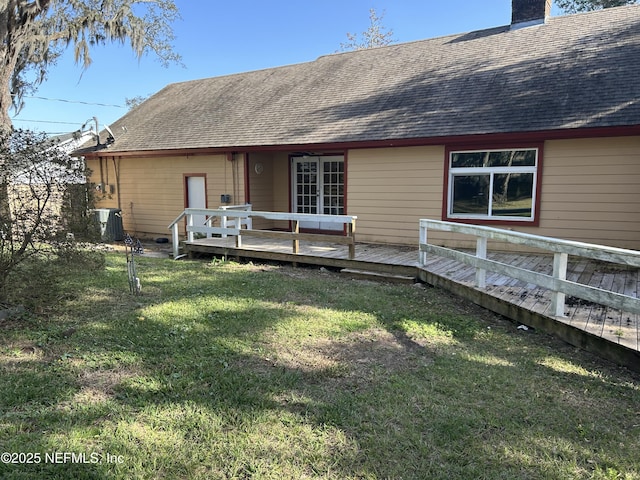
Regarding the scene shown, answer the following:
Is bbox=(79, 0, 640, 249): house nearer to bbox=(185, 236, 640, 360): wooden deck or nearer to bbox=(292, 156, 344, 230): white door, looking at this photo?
bbox=(292, 156, 344, 230): white door

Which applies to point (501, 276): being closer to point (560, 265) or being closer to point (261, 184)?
point (560, 265)

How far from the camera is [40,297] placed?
4.78m

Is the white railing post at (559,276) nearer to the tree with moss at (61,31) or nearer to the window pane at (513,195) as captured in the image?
the window pane at (513,195)

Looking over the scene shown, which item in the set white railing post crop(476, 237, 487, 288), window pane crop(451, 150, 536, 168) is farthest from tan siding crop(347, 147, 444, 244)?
white railing post crop(476, 237, 487, 288)

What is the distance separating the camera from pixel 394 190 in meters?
9.34

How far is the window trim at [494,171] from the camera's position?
7941mm

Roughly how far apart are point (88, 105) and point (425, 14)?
2491cm

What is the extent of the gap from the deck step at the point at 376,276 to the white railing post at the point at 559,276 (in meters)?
2.55

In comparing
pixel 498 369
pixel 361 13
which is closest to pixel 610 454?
pixel 498 369

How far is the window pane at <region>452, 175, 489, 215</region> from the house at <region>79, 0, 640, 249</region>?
27 millimetres

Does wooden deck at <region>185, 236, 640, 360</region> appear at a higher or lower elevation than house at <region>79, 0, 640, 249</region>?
lower

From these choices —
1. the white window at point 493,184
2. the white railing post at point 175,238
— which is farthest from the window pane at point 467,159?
the white railing post at point 175,238

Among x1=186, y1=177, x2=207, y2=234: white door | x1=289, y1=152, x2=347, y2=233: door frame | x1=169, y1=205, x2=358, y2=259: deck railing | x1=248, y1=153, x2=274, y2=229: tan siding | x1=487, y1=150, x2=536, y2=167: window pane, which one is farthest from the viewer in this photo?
x1=186, y1=177, x2=207, y2=234: white door

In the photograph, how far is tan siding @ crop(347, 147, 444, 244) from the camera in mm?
8922
